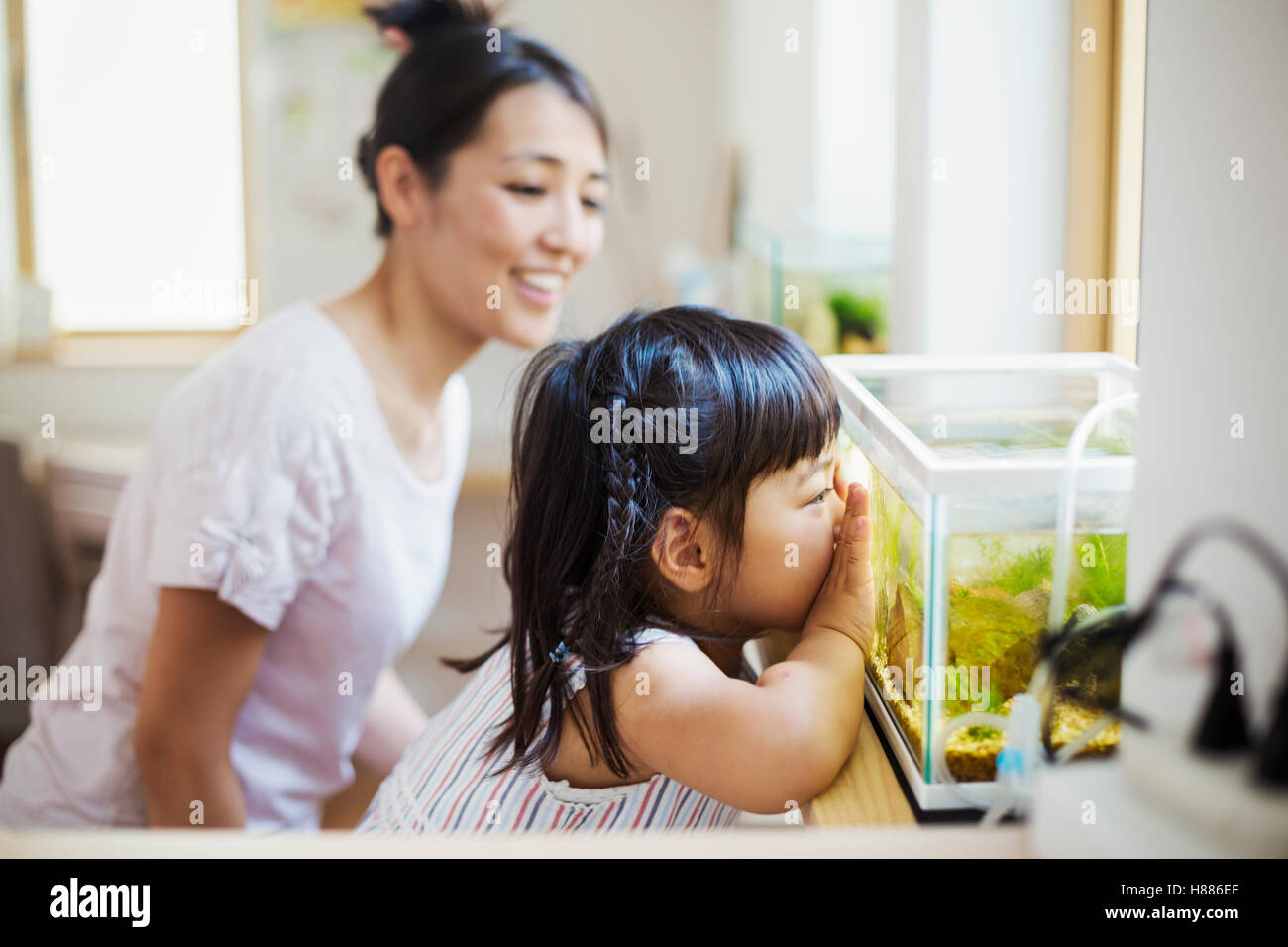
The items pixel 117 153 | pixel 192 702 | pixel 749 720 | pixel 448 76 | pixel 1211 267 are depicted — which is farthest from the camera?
pixel 117 153

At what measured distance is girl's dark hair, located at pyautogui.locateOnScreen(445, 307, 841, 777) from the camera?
2.73ft

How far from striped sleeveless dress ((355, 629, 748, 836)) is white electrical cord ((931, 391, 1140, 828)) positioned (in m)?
0.22

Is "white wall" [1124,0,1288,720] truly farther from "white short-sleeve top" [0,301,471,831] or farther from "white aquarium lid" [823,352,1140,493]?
"white short-sleeve top" [0,301,471,831]

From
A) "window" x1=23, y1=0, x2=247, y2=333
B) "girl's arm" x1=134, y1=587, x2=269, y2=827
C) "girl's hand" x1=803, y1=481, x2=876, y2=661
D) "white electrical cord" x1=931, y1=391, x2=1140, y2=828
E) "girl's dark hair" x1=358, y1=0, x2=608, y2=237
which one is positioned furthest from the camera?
"window" x1=23, y1=0, x2=247, y2=333

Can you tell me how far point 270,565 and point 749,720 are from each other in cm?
61

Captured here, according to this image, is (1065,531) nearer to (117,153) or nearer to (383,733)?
(383,733)

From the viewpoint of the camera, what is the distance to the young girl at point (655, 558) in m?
0.80

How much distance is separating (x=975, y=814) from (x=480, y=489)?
5.91ft

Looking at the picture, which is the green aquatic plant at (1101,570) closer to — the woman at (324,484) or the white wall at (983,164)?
the white wall at (983,164)

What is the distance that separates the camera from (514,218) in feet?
4.19

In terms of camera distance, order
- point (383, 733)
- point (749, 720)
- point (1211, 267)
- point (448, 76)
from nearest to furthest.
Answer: point (1211, 267), point (749, 720), point (448, 76), point (383, 733)

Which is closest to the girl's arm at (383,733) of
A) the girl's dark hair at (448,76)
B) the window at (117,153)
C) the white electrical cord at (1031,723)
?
the girl's dark hair at (448,76)

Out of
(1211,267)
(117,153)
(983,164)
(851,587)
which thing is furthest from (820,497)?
(117,153)

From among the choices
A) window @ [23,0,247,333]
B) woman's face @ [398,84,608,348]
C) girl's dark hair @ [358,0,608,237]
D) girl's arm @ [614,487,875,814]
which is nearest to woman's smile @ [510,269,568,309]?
woman's face @ [398,84,608,348]
